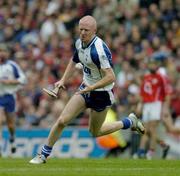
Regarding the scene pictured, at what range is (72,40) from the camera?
26.5 meters

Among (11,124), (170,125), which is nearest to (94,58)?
(11,124)

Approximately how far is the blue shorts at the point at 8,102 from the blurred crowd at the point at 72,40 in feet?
8.63

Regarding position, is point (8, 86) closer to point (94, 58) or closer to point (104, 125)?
point (104, 125)

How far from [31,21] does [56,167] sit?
14967mm

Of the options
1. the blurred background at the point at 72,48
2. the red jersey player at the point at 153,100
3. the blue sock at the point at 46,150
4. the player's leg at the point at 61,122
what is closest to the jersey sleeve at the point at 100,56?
the player's leg at the point at 61,122

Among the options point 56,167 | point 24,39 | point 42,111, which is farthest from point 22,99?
point 56,167

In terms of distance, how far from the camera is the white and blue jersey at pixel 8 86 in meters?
20.6

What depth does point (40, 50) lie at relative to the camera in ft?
87.5

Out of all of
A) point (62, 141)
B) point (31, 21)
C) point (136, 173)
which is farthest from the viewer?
point (31, 21)

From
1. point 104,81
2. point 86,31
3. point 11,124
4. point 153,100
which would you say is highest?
point 86,31

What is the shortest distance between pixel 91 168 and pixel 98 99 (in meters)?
1.13

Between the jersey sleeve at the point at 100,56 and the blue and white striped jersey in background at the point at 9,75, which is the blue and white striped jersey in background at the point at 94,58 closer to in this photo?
the jersey sleeve at the point at 100,56

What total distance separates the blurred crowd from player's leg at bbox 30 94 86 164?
7.17 m

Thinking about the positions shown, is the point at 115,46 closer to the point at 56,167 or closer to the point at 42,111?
the point at 42,111
